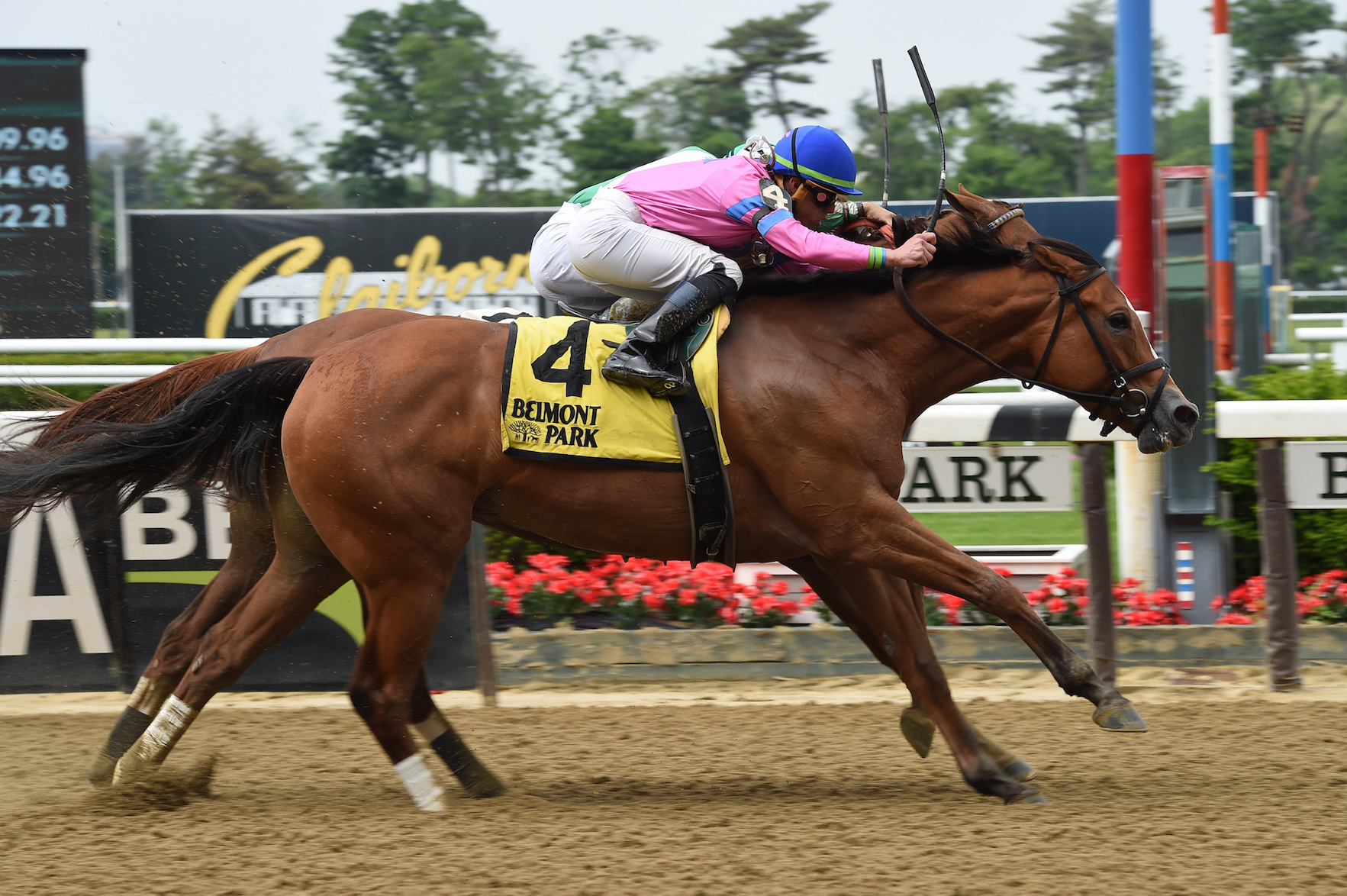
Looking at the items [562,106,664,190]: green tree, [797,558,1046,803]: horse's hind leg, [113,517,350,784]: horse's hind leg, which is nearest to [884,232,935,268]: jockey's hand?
[797,558,1046,803]: horse's hind leg

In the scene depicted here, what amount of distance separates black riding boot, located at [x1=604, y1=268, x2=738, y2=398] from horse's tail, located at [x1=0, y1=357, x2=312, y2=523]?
1014 mm

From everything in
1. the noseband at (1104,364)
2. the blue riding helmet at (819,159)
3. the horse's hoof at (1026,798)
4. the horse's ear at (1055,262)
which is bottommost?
the horse's hoof at (1026,798)

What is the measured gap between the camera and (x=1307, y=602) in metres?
5.64

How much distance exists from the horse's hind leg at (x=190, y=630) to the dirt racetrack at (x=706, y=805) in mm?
195

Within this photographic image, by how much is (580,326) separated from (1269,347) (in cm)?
1221

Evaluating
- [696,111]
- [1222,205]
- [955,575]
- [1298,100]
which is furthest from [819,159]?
[1298,100]

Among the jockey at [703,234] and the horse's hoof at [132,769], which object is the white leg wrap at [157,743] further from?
the jockey at [703,234]

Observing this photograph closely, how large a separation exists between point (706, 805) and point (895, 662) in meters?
0.73

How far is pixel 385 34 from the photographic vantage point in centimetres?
3116

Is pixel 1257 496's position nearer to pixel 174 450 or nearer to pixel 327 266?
pixel 174 450

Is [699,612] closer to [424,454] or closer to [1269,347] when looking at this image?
[424,454]

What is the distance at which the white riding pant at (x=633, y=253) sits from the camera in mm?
4023

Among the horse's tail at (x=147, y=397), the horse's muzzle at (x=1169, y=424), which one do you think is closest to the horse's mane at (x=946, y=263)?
the horse's muzzle at (x=1169, y=424)

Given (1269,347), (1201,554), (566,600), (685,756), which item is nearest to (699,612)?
(566,600)
